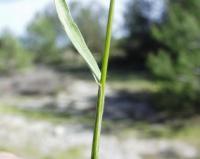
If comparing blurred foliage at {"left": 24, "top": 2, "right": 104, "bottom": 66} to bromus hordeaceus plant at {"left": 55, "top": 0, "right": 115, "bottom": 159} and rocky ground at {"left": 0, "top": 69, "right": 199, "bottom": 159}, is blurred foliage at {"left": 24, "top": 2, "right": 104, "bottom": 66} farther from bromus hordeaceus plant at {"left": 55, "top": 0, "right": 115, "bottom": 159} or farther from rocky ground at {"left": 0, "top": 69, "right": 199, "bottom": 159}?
bromus hordeaceus plant at {"left": 55, "top": 0, "right": 115, "bottom": 159}

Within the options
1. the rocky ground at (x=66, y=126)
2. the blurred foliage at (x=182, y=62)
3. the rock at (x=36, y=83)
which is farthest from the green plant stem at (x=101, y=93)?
the rock at (x=36, y=83)

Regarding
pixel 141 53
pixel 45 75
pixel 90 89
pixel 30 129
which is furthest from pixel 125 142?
pixel 141 53

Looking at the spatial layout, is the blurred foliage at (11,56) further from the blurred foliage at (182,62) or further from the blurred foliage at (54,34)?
the blurred foliage at (182,62)

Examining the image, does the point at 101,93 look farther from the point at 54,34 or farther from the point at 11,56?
the point at 54,34

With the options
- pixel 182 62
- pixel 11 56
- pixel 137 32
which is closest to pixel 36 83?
pixel 11 56

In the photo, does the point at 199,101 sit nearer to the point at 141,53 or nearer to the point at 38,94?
the point at 38,94

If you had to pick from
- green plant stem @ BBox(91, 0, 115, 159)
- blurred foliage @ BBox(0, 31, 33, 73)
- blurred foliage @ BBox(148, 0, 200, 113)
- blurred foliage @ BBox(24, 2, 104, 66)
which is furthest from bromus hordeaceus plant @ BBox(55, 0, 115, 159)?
blurred foliage @ BBox(24, 2, 104, 66)
